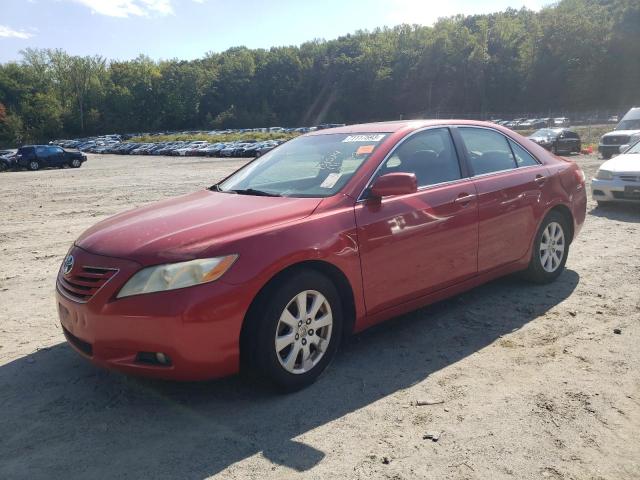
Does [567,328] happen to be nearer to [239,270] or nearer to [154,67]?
[239,270]

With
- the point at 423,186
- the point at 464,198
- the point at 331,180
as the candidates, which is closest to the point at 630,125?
the point at 464,198

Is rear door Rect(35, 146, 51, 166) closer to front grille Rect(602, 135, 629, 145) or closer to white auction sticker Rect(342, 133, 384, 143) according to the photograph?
front grille Rect(602, 135, 629, 145)

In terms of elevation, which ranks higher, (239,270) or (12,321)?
(239,270)

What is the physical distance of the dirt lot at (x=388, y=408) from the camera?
275 centimetres

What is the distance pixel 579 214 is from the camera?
5.70 m

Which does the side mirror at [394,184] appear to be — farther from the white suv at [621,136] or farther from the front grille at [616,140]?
the front grille at [616,140]

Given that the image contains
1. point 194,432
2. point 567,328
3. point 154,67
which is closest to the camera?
point 194,432

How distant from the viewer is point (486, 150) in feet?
16.1

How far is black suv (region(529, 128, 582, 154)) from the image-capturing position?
25922mm

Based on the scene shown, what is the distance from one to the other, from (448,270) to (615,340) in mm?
1310

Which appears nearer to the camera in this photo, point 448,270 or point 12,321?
point 448,270

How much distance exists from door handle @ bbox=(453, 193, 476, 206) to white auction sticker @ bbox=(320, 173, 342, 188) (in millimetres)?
985

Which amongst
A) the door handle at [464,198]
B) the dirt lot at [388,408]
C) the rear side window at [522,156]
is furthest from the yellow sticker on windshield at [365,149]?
the rear side window at [522,156]

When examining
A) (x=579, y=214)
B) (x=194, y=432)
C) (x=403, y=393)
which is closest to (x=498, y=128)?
(x=579, y=214)
